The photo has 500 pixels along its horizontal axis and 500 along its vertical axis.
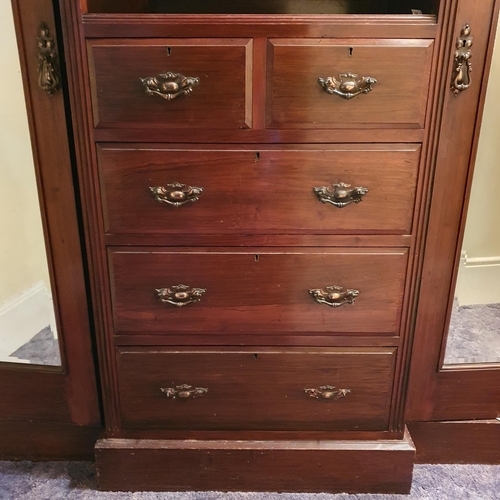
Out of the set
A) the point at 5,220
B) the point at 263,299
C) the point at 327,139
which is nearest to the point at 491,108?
the point at 327,139

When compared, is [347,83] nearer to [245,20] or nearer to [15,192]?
[245,20]

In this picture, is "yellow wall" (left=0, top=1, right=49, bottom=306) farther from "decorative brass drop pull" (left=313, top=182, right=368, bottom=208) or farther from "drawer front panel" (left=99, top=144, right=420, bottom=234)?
"decorative brass drop pull" (left=313, top=182, right=368, bottom=208)

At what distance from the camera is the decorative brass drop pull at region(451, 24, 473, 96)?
927 millimetres

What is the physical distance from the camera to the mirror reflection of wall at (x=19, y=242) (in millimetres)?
1011

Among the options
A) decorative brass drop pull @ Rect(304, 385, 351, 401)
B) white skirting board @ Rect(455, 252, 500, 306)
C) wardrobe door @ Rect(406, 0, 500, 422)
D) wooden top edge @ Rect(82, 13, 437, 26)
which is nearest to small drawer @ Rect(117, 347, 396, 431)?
decorative brass drop pull @ Rect(304, 385, 351, 401)

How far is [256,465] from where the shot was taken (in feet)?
3.91

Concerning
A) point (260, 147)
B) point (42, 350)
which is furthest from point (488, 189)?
point (42, 350)

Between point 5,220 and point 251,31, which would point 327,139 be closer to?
point 251,31

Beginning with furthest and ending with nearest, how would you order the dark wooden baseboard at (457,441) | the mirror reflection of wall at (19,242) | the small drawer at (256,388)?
the dark wooden baseboard at (457,441) → the small drawer at (256,388) → the mirror reflection of wall at (19,242)

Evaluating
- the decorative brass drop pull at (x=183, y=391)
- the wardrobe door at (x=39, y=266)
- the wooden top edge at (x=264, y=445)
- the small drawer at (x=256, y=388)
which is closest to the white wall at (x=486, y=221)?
the small drawer at (x=256, y=388)

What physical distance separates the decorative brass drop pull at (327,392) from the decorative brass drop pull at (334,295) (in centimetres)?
20

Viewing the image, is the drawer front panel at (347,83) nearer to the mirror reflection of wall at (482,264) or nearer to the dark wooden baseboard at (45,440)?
the mirror reflection of wall at (482,264)

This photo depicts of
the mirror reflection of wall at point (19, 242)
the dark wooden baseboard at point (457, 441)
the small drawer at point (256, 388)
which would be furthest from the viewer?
the dark wooden baseboard at point (457, 441)

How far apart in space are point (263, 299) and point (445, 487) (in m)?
0.63
